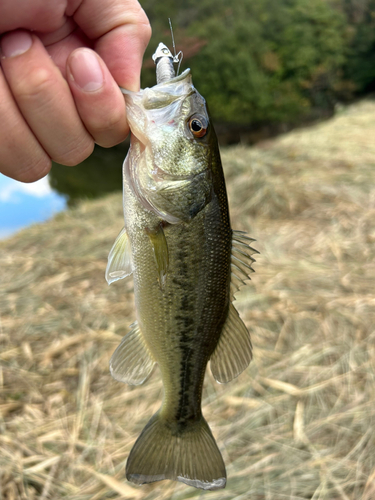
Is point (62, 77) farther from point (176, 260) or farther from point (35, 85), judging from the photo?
point (176, 260)

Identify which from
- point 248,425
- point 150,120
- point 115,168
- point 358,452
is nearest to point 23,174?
point 150,120

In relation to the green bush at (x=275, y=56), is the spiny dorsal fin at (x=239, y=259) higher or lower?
higher

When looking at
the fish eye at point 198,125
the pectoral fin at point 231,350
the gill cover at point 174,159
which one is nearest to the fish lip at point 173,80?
the gill cover at point 174,159

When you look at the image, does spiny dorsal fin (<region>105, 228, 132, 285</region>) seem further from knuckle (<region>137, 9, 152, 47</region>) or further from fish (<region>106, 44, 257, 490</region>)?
knuckle (<region>137, 9, 152, 47</region>)

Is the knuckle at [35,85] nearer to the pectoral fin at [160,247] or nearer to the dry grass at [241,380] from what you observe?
the pectoral fin at [160,247]

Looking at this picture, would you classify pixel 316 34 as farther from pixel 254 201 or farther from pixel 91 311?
pixel 91 311

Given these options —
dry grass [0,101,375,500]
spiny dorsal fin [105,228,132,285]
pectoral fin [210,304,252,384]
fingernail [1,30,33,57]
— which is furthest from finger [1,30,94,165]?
dry grass [0,101,375,500]

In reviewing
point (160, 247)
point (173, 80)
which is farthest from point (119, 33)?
point (160, 247)
